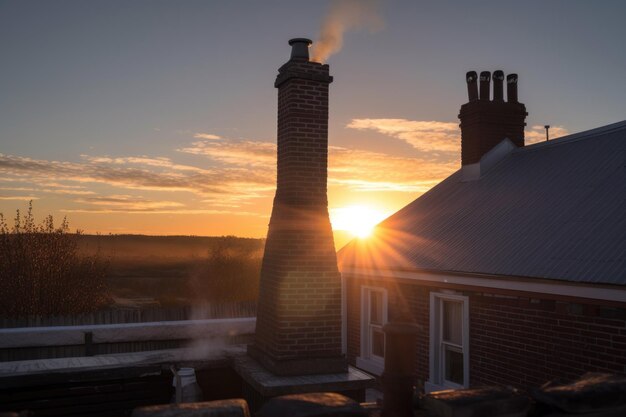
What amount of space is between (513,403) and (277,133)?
6943 millimetres

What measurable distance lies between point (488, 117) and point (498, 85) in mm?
1058

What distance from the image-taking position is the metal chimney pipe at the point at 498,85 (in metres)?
16.5

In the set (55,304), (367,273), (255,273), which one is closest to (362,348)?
(367,273)

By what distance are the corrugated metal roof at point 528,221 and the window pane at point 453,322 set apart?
2.90 feet

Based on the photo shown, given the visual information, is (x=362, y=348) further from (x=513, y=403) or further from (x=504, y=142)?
(x=513, y=403)

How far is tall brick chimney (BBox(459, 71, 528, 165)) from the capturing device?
16.0 meters

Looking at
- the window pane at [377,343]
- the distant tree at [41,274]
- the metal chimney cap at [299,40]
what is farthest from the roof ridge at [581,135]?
the distant tree at [41,274]

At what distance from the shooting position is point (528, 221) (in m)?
11.4

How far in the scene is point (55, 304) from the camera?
21.9 meters

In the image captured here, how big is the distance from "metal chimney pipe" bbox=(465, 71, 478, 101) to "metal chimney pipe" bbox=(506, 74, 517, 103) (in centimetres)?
92

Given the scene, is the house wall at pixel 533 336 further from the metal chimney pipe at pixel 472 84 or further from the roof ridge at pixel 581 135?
the metal chimney pipe at pixel 472 84

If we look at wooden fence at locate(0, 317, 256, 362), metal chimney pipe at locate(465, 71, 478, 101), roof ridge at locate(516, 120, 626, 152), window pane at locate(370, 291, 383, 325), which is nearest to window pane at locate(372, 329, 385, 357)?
window pane at locate(370, 291, 383, 325)

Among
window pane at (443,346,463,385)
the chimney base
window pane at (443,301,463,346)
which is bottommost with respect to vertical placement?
window pane at (443,346,463,385)

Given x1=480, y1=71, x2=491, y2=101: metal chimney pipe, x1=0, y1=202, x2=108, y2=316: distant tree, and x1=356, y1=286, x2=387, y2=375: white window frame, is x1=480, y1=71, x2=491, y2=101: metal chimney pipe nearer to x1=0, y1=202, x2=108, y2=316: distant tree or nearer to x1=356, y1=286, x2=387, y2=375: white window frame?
x1=356, y1=286, x2=387, y2=375: white window frame
